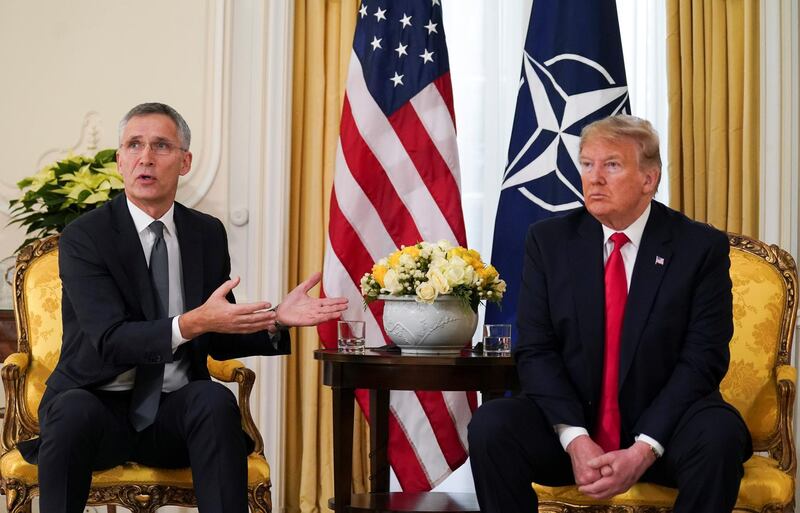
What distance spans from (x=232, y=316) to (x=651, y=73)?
8.72 ft

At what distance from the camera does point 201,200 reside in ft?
14.5

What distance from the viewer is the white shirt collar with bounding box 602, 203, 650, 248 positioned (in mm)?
2832

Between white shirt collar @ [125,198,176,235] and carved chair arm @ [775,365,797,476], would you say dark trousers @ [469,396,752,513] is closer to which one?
carved chair arm @ [775,365,797,476]

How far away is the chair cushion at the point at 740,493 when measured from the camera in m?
2.57

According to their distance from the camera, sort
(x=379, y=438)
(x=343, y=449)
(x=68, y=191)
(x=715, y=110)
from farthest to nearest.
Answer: (x=715, y=110) → (x=68, y=191) → (x=379, y=438) → (x=343, y=449)

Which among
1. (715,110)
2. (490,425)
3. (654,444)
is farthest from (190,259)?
(715,110)

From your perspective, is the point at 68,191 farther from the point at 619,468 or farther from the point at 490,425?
the point at 619,468

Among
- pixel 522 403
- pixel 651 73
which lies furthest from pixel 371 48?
pixel 522 403

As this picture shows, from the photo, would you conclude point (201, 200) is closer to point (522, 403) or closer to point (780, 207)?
point (522, 403)

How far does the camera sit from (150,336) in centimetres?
266

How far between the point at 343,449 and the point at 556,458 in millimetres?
→ 821

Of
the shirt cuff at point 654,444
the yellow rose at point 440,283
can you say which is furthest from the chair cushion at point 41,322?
the shirt cuff at point 654,444

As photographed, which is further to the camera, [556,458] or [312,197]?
[312,197]

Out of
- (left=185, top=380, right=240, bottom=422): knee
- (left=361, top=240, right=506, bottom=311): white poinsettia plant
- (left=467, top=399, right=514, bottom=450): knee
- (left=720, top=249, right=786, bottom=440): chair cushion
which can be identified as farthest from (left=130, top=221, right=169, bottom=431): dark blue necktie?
(left=720, top=249, right=786, bottom=440): chair cushion
